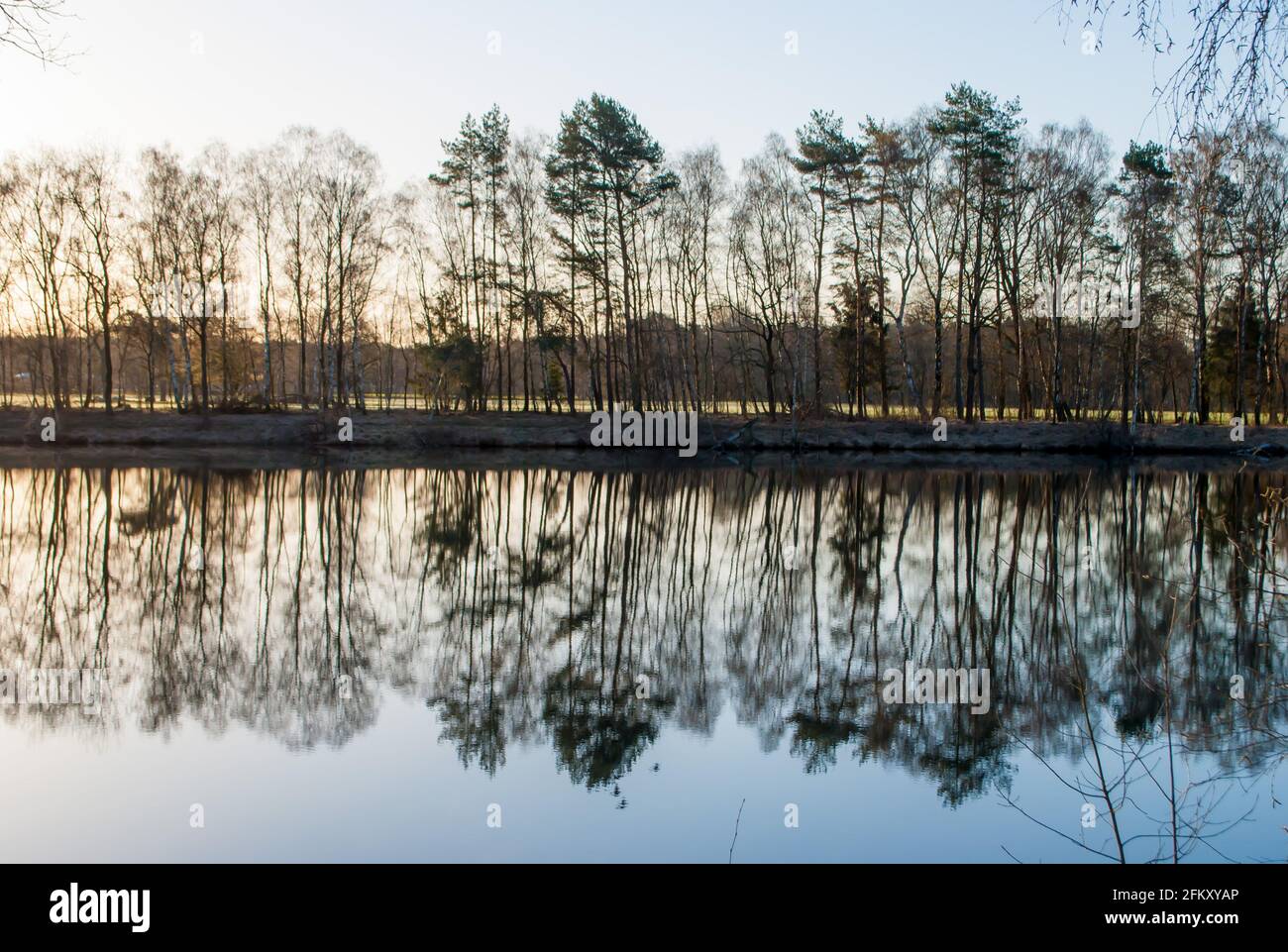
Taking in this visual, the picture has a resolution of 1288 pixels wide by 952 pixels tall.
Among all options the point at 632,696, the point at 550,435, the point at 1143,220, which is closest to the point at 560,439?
the point at 550,435

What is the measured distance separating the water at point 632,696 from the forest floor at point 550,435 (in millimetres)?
24632

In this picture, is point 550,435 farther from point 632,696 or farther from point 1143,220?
point 632,696

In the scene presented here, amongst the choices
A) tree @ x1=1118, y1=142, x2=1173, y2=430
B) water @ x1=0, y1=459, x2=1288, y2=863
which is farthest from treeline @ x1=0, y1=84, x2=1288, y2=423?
water @ x1=0, y1=459, x2=1288, y2=863

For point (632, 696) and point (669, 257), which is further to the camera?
point (669, 257)

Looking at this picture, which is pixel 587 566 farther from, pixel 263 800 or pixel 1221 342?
pixel 1221 342

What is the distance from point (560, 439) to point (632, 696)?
122ft

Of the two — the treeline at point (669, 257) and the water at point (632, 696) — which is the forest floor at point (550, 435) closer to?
the treeline at point (669, 257)

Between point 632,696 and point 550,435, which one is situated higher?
point 550,435

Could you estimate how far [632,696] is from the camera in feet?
29.9

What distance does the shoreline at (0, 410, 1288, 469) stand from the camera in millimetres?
42375

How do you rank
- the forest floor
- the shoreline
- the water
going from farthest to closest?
the forest floor, the shoreline, the water

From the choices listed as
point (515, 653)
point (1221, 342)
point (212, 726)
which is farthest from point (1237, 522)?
point (1221, 342)

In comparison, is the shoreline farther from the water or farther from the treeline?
the water

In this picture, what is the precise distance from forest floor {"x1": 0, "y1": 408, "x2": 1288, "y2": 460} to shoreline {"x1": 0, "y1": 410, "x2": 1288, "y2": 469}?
0.04 m
